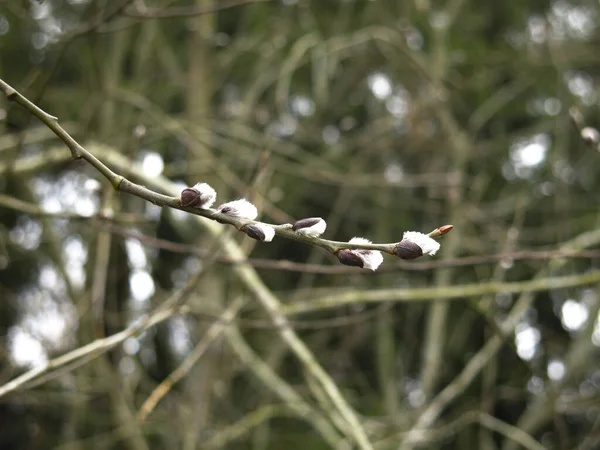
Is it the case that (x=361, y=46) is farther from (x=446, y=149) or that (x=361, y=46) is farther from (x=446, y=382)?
(x=446, y=382)

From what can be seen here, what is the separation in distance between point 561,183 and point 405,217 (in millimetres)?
843

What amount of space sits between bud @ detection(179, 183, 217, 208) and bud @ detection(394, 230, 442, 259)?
0.20m

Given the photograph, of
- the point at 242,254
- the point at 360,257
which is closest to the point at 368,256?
the point at 360,257

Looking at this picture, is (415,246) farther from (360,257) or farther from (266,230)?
(266,230)

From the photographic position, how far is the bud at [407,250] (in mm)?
728

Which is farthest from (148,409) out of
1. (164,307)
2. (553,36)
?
(553,36)

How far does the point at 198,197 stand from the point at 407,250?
0.22 metres

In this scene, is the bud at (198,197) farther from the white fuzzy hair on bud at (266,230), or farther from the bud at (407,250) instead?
the bud at (407,250)

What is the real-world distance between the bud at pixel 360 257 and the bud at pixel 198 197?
0.48ft

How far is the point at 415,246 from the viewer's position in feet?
2.42

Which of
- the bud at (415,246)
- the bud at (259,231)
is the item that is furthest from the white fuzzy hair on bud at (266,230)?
the bud at (415,246)

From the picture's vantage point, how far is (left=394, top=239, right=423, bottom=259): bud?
728 mm

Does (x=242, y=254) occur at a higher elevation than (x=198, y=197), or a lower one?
higher

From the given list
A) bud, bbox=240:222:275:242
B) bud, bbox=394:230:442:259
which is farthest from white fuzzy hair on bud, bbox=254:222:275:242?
bud, bbox=394:230:442:259
